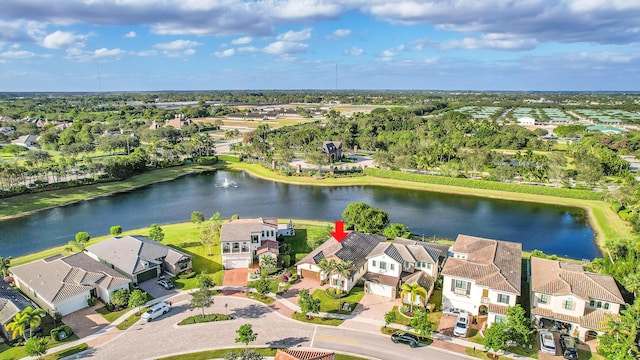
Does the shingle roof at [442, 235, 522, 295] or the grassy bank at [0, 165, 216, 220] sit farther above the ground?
the shingle roof at [442, 235, 522, 295]

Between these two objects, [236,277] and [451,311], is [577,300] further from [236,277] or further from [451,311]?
[236,277]

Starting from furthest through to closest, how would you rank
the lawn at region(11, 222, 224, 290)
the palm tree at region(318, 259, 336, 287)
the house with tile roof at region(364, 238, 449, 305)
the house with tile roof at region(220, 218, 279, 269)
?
the house with tile roof at region(220, 218, 279, 269) < the lawn at region(11, 222, 224, 290) < the palm tree at region(318, 259, 336, 287) < the house with tile roof at region(364, 238, 449, 305)

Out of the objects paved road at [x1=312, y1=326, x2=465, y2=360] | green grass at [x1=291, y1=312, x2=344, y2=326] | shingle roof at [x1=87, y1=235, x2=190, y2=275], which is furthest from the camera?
shingle roof at [x1=87, y1=235, x2=190, y2=275]

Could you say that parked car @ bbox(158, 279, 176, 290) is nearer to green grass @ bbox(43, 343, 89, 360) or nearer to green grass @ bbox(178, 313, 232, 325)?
green grass @ bbox(178, 313, 232, 325)

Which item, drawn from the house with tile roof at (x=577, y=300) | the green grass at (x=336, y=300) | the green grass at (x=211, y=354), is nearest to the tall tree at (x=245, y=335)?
the green grass at (x=211, y=354)

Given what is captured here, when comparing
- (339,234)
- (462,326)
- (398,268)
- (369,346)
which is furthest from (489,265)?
(339,234)

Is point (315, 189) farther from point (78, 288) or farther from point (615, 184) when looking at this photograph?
point (615, 184)

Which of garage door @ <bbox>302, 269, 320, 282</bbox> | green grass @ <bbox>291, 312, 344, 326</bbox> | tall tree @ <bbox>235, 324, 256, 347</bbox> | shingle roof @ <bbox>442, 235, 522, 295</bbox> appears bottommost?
green grass @ <bbox>291, 312, 344, 326</bbox>

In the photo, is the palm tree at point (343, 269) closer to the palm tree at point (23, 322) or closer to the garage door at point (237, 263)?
the garage door at point (237, 263)

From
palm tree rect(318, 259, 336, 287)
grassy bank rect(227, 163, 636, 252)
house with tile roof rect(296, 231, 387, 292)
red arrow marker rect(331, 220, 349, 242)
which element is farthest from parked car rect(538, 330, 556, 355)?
grassy bank rect(227, 163, 636, 252)
